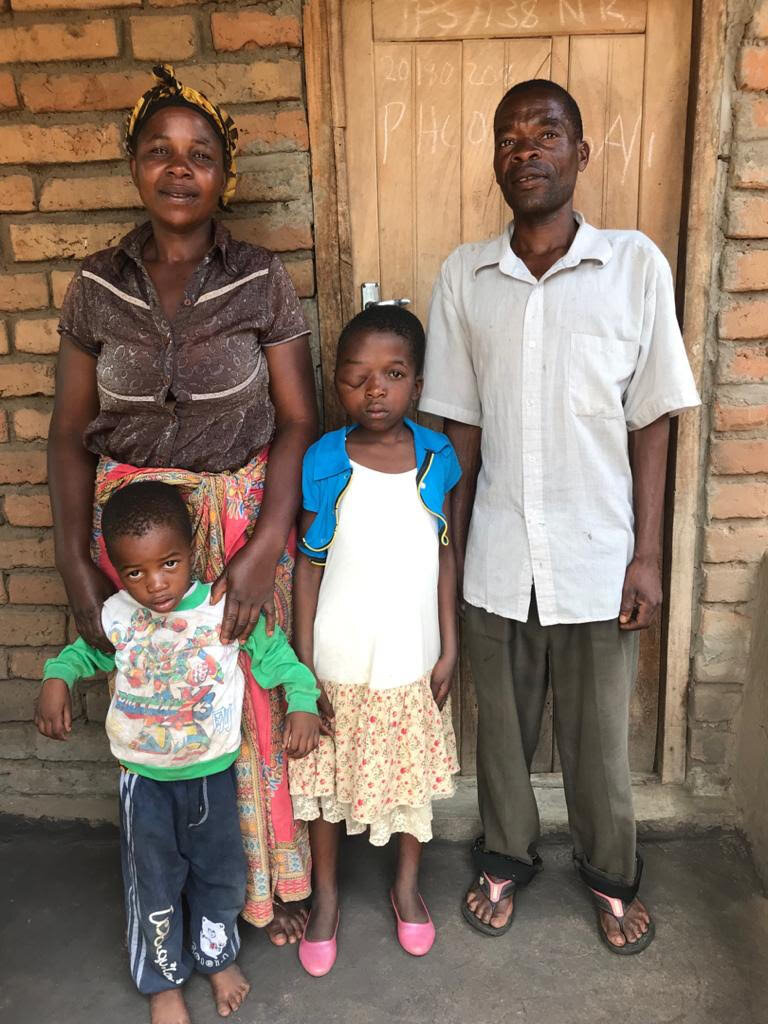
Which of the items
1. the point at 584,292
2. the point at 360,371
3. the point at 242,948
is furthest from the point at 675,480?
the point at 242,948

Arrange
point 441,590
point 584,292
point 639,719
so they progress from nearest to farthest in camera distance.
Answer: point 584,292, point 441,590, point 639,719

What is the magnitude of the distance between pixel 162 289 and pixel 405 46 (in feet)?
3.35

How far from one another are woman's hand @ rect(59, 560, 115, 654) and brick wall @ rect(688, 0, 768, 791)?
1.75 m

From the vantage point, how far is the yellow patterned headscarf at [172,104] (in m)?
1.90

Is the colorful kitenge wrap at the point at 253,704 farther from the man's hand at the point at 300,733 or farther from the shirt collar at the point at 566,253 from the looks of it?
the shirt collar at the point at 566,253

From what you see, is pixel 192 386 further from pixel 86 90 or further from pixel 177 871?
pixel 177 871

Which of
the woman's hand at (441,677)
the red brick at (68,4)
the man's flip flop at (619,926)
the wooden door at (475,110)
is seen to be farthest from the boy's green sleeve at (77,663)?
the red brick at (68,4)

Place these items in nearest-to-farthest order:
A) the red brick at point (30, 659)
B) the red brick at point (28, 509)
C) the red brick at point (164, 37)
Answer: the red brick at point (164, 37), the red brick at point (28, 509), the red brick at point (30, 659)

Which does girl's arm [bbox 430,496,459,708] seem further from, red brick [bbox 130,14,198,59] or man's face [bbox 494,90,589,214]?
red brick [bbox 130,14,198,59]

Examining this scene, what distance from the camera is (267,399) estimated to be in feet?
6.72

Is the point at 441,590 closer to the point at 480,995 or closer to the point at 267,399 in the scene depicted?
the point at 267,399

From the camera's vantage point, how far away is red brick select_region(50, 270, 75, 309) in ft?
7.85

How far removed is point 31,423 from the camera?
2.50 m

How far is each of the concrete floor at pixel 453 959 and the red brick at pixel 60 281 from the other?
1.81 metres
